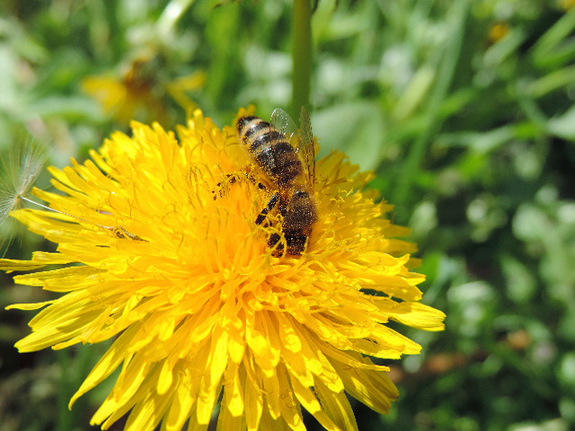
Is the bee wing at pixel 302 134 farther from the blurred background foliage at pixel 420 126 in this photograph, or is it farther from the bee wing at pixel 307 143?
the blurred background foliage at pixel 420 126

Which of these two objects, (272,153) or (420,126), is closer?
(272,153)

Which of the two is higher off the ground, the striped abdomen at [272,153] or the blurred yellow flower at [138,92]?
the blurred yellow flower at [138,92]

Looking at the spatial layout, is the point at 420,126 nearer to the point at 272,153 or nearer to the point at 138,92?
the point at 272,153

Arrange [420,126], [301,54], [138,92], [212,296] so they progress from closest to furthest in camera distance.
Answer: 1. [212,296]
2. [301,54]
3. [420,126]
4. [138,92]

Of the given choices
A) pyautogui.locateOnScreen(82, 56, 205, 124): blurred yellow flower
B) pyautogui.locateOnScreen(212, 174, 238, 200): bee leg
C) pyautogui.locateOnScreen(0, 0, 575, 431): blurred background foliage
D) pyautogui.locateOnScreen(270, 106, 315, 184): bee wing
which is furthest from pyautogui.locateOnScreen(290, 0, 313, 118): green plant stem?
pyautogui.locateOnScreen(82, 56, 205, 124): blurred yellow flower

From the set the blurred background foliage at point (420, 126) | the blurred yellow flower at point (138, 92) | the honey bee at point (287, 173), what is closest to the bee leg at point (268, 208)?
Answer: the honey bee at point (287, 173)

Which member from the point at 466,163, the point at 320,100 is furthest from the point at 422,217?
the point at 320,100

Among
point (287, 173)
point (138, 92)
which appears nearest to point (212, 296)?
point (287, 173)
